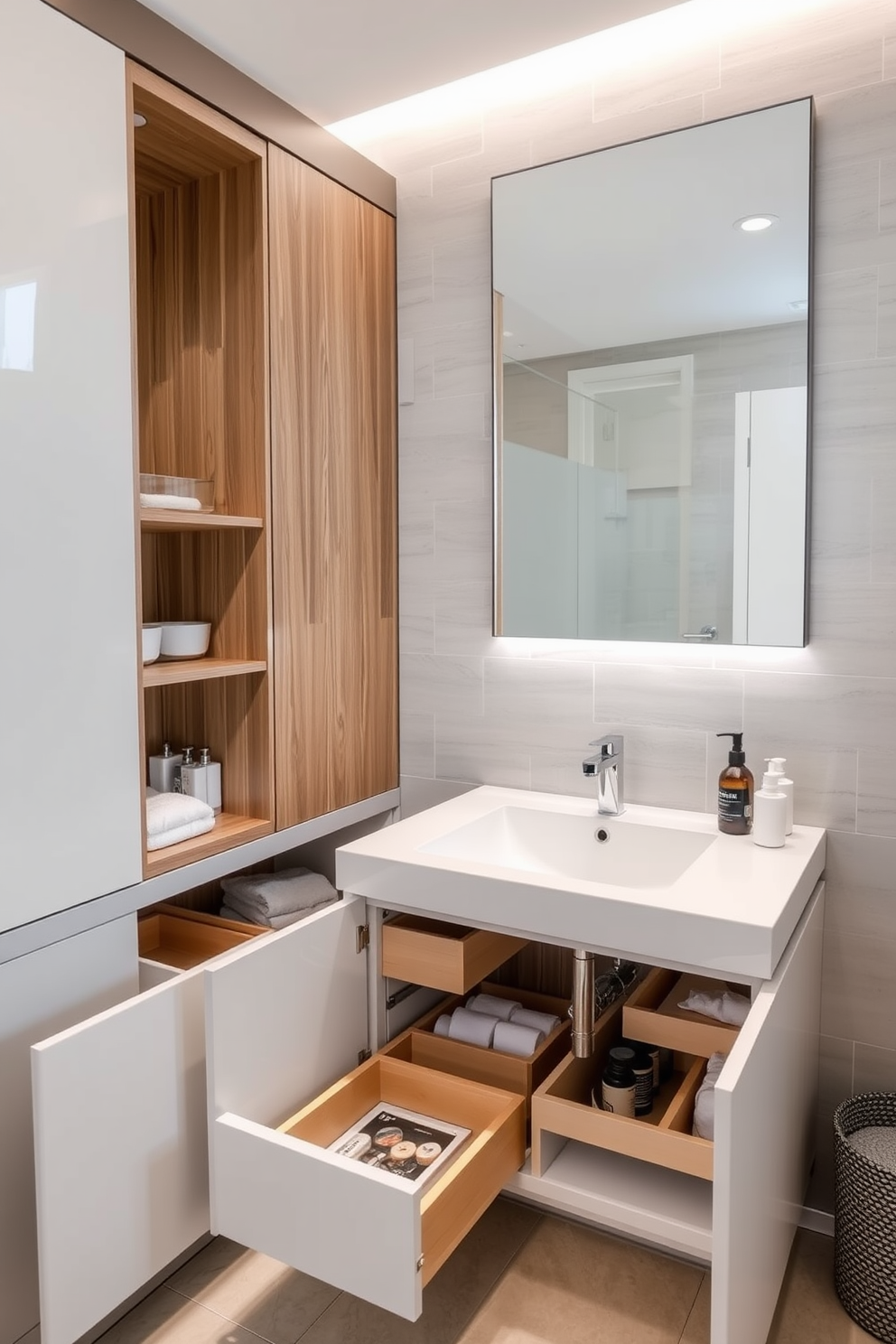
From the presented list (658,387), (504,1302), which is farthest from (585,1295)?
(658,387)

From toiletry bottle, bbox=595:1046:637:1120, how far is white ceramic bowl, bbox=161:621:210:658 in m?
1.10

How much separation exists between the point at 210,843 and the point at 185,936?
0.34m

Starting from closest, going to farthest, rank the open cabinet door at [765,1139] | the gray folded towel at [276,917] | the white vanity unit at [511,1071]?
the open cabinet door at [765,1139] → the white vanity unit at [511,1071] → the gray folded towel at [276,917]

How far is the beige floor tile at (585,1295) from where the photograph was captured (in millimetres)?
1561

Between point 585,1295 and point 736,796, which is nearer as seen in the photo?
point 585,1295

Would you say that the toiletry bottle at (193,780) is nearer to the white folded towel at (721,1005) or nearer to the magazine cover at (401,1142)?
the magazine cover at (401,1142)

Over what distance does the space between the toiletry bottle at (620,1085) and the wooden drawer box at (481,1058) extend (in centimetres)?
13

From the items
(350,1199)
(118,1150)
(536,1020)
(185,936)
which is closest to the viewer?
(350,1199)

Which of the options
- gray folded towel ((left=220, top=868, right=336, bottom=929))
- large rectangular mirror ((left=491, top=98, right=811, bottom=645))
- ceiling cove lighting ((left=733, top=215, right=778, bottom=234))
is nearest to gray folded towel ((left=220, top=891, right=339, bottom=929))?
gray folded towel ((left=220, top=868, right=336, bottom=929))

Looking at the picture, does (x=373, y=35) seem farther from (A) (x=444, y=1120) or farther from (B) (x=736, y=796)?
(A) (x=444, y=1120)

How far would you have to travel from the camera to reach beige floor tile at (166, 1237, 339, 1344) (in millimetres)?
1589

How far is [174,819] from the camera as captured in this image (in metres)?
1.72

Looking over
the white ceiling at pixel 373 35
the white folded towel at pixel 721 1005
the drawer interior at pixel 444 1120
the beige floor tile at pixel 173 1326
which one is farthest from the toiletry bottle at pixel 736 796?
the white ceiling at pixel 373 35

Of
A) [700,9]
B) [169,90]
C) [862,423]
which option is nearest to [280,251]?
[169,90]
